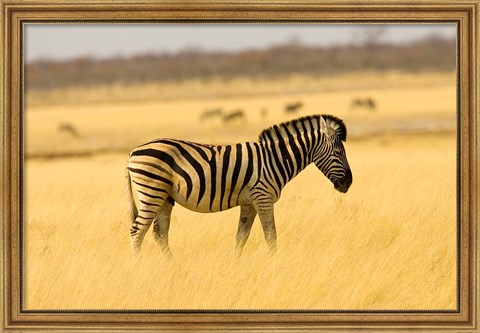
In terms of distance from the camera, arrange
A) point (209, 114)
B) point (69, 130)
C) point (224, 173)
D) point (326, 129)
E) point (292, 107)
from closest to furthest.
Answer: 1. point (224, 173)
2. point (326, 129)
3. point (69, 130)
4. point (209, 114)
5. point (292, 107)

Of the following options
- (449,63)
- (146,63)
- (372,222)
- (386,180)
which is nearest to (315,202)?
(372,222)

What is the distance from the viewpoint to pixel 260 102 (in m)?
50.1

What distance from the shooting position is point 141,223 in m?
9.45

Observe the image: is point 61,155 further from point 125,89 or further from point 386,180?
point 125,89

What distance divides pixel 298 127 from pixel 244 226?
1452 millimetres

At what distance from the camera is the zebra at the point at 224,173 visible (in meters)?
9.44

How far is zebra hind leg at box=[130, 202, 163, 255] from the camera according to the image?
31.0 feet

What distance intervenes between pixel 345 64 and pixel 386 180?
59561mm

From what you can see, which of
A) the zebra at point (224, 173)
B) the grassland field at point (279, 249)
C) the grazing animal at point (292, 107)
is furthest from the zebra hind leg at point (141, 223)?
the grazing animal at point (292, 107)

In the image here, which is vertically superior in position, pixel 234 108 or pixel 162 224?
pixel 234 108

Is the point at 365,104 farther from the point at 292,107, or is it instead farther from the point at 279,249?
the point at 279,249

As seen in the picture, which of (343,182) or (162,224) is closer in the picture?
(162,224)

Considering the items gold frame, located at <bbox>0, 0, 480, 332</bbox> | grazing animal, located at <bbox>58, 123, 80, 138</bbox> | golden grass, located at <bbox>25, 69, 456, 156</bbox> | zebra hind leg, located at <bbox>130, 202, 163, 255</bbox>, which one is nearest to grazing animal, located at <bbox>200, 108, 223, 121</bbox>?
golden grass, located at <bbox>25, 69, 456, 156</bbox>

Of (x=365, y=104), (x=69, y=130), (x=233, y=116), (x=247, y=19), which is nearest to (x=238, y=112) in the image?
(x=233, y=116)
